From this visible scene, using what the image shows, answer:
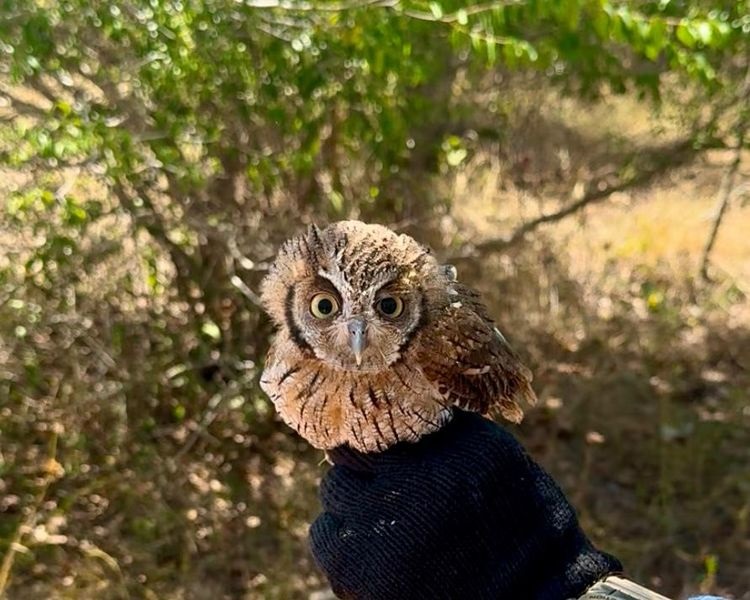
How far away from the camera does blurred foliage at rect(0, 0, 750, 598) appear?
2.98 m

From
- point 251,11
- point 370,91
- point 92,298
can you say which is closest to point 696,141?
point 370,91

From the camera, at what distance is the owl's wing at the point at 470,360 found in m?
1.60

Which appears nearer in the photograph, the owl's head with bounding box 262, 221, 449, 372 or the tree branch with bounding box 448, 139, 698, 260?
the owl's head with bounding box 262, 221, 449, 372

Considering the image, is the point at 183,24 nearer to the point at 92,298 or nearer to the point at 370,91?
the point at 370,91

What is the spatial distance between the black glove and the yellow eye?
12.4 inches

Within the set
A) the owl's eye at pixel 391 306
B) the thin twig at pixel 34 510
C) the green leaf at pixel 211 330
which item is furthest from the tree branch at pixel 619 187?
the owl's eye at pixel 391 306

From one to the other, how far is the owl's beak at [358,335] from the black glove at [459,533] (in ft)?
0.81

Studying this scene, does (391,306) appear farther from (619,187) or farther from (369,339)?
(619,187)

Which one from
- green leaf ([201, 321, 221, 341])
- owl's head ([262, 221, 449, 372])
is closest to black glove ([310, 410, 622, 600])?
owl's head ([262, 221, 449, 372])

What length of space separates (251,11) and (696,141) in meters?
2.51

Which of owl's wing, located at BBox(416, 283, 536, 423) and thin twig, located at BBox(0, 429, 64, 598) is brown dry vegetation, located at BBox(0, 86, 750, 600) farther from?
owl's wing, located at BBox(416, 283, 536, 423)

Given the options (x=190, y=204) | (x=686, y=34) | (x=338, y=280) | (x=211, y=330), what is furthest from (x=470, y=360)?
(x=190, y=204)

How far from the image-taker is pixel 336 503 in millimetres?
1577

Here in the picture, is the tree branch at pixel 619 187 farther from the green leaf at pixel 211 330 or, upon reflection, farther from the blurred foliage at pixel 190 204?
the green leaf at pixel 211 330
